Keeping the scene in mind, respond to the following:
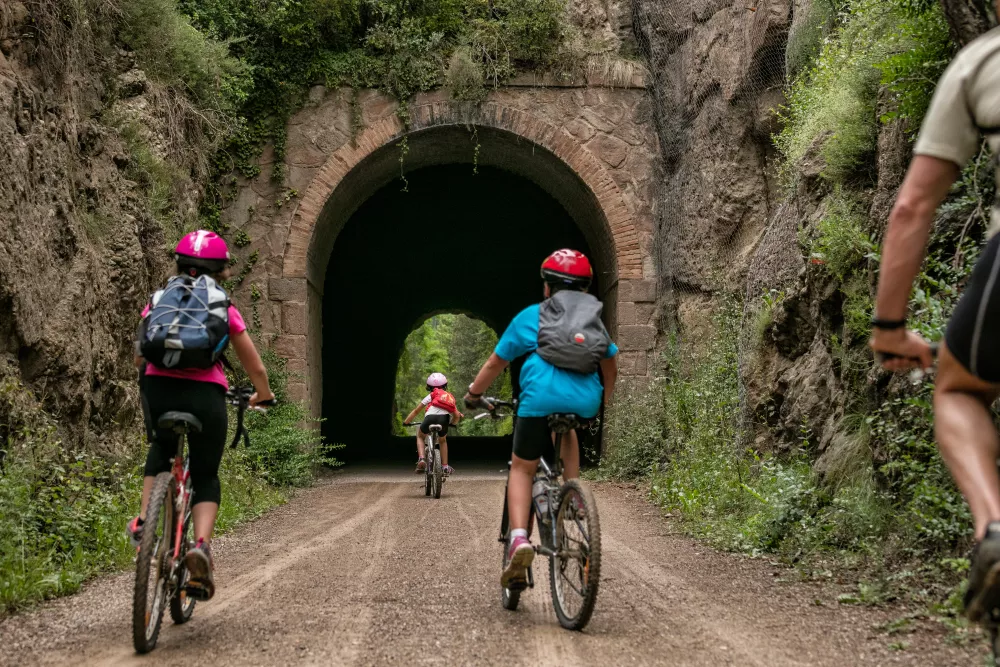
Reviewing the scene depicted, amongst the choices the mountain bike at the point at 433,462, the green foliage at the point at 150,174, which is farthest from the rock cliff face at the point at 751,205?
the green foliage at the point at 150,174

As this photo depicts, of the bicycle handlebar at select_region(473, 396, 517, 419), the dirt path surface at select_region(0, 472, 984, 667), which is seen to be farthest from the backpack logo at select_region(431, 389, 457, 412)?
the bicycle handlebar at select_region(473, 396, 517, 419)

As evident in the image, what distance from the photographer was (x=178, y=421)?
12.9 ft

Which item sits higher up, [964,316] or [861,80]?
[861,80]

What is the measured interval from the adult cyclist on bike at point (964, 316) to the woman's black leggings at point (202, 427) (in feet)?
9.07

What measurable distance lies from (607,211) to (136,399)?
721cm

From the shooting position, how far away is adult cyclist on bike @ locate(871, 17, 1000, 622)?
204cm

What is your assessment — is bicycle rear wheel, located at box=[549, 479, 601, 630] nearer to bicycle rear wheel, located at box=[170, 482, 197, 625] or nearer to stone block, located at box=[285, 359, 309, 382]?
bicycle rear wheel, located at box=[170, 482, 197, 625]

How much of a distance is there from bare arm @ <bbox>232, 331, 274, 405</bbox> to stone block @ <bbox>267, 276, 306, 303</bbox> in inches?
344

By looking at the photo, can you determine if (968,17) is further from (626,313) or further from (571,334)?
(626,313)

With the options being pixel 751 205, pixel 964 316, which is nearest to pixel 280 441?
pixel 751 205

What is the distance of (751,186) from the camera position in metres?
11.8

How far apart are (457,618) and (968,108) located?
10.5ft

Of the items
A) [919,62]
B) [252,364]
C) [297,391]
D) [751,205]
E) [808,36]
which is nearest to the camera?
[252,364]

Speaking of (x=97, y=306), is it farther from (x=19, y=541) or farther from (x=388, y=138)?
(x=388, y=138)
